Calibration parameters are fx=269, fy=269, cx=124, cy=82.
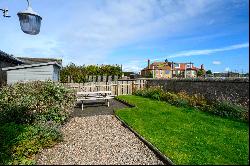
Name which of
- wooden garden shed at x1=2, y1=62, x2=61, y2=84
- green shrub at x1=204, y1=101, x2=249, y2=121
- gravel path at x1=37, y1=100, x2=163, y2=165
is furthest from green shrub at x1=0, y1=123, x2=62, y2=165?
wooden garden shed at x1=2, y1=62, x2=61, y2=84

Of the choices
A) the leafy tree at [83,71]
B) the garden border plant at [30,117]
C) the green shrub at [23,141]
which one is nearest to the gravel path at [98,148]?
the green shrub at [23,141]

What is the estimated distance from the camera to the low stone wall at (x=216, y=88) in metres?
12.1

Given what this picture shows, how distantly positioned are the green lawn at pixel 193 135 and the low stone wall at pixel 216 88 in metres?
1.99

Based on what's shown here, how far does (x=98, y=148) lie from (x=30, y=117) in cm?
367

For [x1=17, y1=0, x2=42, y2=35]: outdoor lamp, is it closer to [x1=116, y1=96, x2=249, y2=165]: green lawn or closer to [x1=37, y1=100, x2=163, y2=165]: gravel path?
[x1=37, y1=100, x2=163, y2=165]: gravel path

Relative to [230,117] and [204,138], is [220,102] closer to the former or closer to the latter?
[230,117]

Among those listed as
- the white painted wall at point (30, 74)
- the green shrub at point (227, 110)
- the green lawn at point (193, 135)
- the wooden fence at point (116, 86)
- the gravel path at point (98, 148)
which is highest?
the white painted wall at point (30, 74)

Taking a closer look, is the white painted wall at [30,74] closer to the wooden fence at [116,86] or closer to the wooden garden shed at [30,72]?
the wooden garden shed at [30,72]

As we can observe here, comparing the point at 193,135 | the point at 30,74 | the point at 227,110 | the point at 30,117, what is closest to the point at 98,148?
the point at 193,135

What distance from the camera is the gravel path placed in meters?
6.81

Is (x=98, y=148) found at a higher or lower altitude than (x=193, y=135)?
lower

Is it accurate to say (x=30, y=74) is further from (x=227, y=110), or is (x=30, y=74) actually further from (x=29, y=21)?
(x=227, y=110)

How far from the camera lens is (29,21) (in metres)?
8.19

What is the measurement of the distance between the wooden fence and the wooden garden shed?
343 cm
